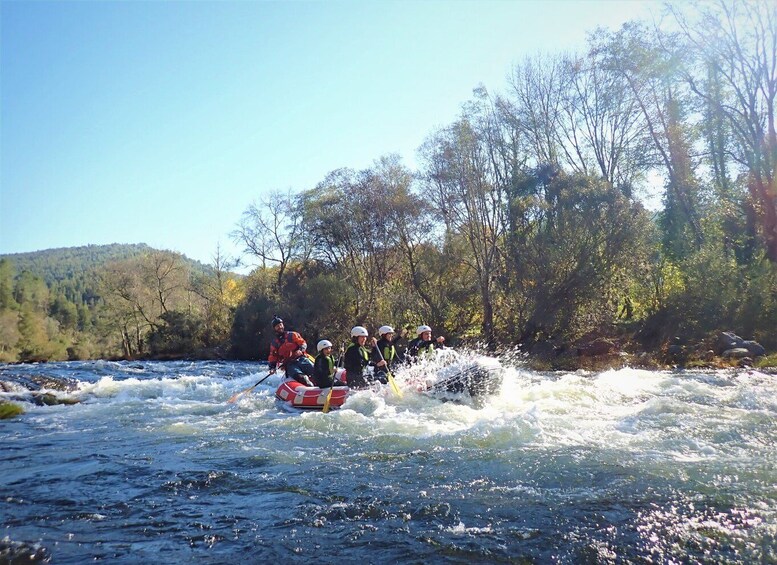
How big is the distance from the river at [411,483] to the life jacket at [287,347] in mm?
3243

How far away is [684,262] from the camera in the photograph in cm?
2314

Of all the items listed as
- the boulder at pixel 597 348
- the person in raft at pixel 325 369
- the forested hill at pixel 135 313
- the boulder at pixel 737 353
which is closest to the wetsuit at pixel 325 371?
the person in raft at pixel 325 369

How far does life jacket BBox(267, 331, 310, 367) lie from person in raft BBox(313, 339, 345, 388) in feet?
3.56

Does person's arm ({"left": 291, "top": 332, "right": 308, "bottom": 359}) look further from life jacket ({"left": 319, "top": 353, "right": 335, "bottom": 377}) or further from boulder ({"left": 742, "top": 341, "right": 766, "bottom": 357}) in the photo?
boulder ({"left": 742, "top": 341, "right": 766, "bottom": 357})

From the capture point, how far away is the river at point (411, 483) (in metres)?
4.85

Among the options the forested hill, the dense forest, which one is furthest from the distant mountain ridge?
the dense forest

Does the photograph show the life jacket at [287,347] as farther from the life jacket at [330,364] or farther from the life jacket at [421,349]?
the life jacket at [421,349]

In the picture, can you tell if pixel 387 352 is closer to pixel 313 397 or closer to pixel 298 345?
pixel 298 345

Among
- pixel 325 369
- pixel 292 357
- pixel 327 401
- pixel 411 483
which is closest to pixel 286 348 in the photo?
pixel 292 357

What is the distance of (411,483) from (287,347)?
9.16m

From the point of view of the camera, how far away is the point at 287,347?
1527 centimetres

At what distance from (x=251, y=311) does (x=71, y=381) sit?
2008 cm

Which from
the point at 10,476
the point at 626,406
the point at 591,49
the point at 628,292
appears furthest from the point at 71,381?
the point at 591,49

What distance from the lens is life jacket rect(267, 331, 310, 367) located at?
1495 cm
